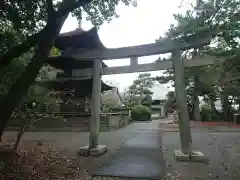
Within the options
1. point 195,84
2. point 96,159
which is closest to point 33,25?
point 96,159

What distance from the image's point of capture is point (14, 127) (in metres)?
16.8

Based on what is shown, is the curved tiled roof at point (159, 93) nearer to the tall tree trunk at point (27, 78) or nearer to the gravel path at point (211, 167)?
the gravel path at point (211, 167)

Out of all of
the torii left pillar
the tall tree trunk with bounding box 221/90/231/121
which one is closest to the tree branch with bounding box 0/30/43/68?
the torii left pillar

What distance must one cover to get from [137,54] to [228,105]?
20827 mm

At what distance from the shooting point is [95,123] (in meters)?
8.66

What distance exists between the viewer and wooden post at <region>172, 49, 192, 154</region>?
7.54 metres

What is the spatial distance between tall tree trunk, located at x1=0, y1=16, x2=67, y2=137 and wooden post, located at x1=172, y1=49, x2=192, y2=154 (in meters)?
4.08

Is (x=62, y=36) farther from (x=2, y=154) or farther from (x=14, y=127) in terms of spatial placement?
(x=2, y=154)

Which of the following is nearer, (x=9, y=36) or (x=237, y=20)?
(x=237, y=20)

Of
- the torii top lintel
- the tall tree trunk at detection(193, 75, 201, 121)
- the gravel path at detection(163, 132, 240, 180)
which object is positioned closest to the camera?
the gravel path at detection(163, 132, 240, 180)

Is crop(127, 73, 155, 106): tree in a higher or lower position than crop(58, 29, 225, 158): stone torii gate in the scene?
higher

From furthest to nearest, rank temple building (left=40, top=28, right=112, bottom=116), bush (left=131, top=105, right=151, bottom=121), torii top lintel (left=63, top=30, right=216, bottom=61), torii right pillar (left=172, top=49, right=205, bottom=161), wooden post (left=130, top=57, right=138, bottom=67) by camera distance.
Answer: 1. bush (left=131, top=105, right=151, bottom=121)
2. temple building (left=40, top=28, right=112, bottom=116)
3. wooden post (left=130, top=57, right=138, bottom=67)
4. torii top lintel (left=63, top=30, right=216, bottom=61)
5. torii right pillar (left=172, top=49, right=205, bottom=161)

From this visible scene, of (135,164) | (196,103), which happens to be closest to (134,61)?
(135,164)

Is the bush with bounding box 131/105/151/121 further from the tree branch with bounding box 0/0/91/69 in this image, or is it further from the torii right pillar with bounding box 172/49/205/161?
the tree branch with bounding box 0/0/91/69
